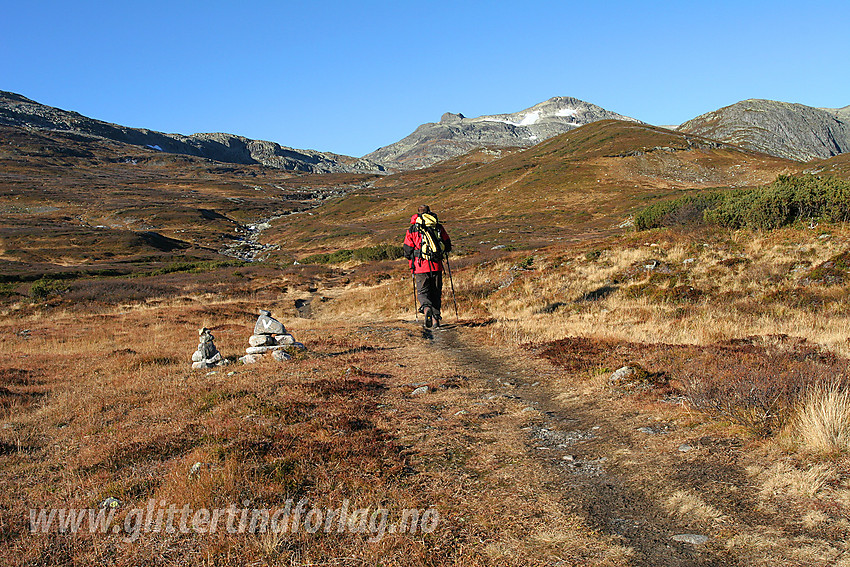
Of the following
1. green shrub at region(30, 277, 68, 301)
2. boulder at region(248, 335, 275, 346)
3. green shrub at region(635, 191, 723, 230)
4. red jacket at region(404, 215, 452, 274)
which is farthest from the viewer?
green shrub at region(30, 277, 68, 301)

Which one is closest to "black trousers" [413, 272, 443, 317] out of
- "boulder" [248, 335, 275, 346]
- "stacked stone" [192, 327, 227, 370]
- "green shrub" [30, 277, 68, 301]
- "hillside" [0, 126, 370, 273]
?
"boulder" [248, 335, 275, 346]

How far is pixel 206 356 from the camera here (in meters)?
12.5

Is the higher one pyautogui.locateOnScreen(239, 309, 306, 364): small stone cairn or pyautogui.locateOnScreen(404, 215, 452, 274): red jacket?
pyautogui.locateOnScreen(404, 215, 452, 274): red jacket

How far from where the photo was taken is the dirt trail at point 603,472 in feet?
11.7

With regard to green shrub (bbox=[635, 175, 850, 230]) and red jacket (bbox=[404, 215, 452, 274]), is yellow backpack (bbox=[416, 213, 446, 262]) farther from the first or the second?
green shrub (bbox=[635, 175, 850, 230])

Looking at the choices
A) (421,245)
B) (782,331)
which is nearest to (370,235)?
(421,245)

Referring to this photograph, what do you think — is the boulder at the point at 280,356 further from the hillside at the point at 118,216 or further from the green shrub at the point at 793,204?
the hillside at the point at 118,216

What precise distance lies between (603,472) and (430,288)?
993 cm

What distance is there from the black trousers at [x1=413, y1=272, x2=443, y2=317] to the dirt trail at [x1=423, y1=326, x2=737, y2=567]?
563 centimetres

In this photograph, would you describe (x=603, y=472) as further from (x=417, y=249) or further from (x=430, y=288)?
(x=430, y=288)

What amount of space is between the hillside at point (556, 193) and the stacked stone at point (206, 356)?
39.7 m

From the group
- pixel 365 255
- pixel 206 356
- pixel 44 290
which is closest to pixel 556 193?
pixel 365 255

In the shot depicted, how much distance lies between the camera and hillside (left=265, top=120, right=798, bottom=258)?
73562mm

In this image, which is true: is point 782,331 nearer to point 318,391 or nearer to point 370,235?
point 318,391
